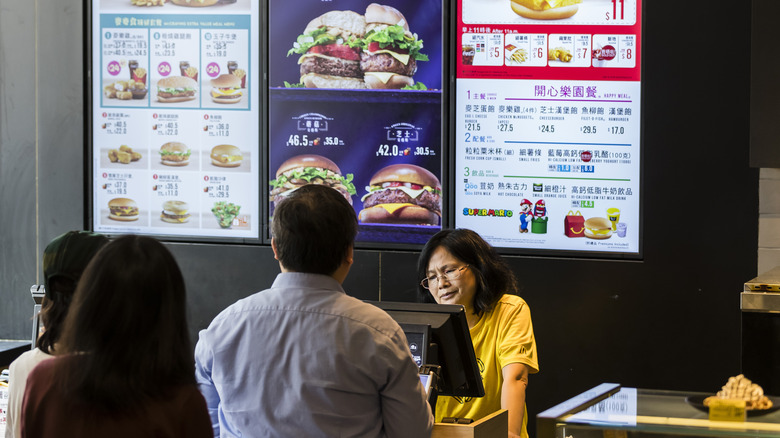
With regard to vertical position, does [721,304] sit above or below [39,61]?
below

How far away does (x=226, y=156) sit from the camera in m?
4.41

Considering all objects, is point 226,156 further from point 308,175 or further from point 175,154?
point 308,175

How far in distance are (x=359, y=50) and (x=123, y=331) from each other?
9.81ft

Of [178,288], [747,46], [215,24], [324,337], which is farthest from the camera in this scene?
[215,24]

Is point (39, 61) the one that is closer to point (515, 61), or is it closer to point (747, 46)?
point (515, 61)

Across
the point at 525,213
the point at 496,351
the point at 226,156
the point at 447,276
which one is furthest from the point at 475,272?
the point at 226,156

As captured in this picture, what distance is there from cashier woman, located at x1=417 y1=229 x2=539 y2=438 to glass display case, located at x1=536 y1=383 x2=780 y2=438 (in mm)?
876

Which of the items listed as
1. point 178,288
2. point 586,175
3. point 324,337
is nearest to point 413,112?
point 586,175

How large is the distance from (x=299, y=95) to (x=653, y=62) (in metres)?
1.62

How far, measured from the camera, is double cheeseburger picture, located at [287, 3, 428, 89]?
4.17 m

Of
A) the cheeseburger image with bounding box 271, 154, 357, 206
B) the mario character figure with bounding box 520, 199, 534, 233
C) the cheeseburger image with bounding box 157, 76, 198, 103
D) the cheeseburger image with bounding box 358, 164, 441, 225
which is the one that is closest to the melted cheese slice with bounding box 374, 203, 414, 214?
the cheeseburger image with bounding box 358, 164, 441, 225

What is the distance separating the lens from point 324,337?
5.79 ft

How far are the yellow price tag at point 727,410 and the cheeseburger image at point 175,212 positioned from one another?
3160mm

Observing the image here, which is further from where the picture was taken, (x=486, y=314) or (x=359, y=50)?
(x=359, y=50)
